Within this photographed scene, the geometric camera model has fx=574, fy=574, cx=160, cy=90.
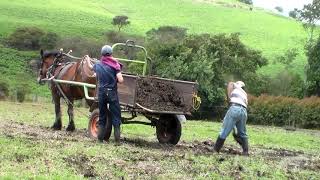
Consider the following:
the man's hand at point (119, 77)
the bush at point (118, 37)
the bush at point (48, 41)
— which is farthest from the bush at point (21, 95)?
the man's hand at point (119, 77)

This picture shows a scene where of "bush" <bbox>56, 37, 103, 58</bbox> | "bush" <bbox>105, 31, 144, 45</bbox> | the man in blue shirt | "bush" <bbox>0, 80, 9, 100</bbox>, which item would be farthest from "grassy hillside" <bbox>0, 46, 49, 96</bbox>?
the man in blue shirt

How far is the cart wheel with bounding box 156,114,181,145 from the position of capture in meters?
14.3

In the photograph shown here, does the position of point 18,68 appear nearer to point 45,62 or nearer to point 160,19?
point 160,19

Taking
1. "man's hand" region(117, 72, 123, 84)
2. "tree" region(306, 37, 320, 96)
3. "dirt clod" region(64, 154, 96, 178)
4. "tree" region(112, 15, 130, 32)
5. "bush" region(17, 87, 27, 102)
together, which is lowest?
"bush" region(17, 87, 27, 102)

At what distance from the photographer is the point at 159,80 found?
13500 mm

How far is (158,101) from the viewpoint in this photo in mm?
13406

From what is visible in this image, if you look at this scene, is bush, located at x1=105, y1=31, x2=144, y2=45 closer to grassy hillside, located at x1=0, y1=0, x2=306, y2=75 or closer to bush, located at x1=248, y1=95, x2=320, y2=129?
grassy hillside, located at x1=0, y1=0, x2=306, y2=75

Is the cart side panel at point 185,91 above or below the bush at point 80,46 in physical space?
above

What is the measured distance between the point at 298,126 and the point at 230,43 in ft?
45.9

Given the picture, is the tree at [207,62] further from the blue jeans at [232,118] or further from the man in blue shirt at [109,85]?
the man in blue shirt at [109,85]

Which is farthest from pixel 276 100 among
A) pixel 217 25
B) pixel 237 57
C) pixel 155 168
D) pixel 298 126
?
pixel 217 25

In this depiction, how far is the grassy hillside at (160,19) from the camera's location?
240 feet

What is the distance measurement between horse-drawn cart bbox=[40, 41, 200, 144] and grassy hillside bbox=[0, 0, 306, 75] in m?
49.1

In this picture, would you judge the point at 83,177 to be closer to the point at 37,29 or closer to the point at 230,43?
the point at 230,43
